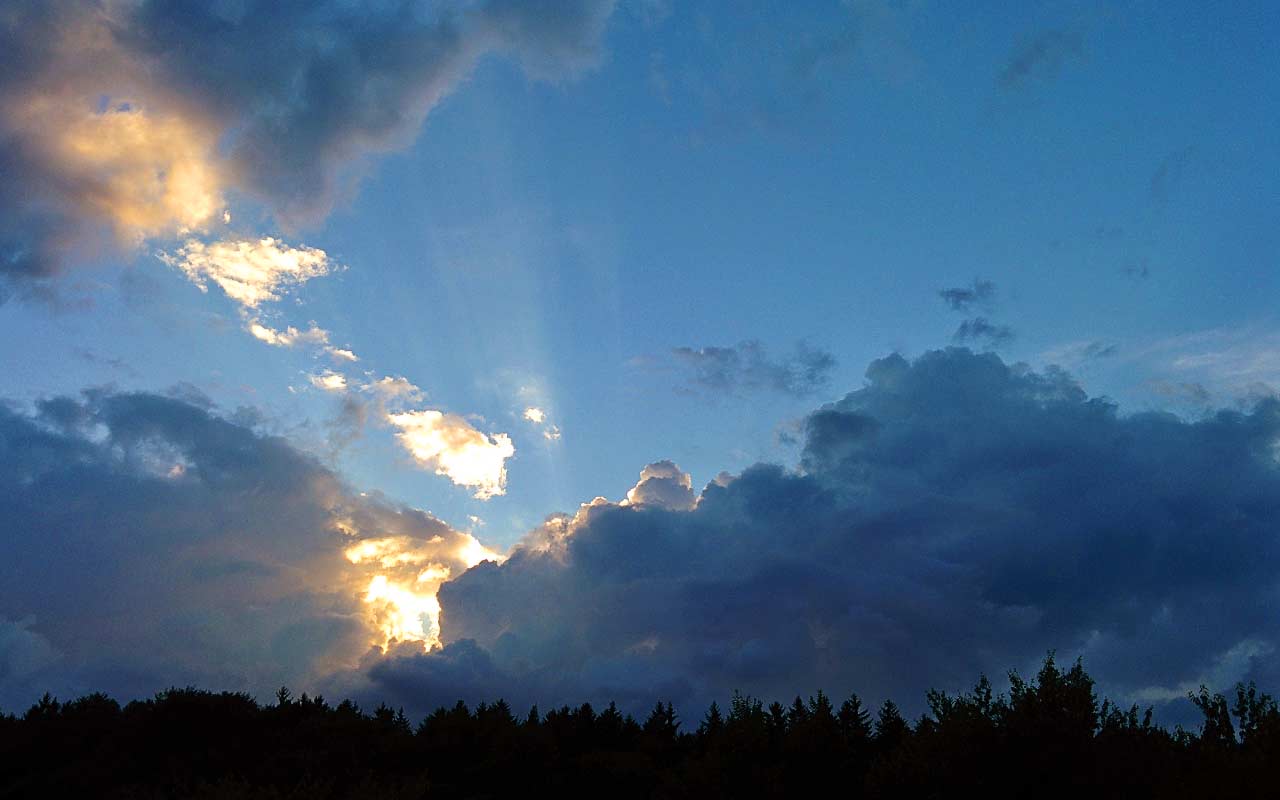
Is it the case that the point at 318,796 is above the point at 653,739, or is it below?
below

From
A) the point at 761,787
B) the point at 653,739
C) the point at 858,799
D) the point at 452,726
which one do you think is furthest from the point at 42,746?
the point at 858,799

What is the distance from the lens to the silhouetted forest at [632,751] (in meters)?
21.2

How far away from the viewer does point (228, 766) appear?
30.3 metres

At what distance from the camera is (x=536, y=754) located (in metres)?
32.1

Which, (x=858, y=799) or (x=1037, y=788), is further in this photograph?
(x=858, y=799)

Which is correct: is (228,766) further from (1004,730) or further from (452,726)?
(1004,730)

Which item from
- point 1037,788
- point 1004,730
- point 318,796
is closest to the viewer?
point 318,796

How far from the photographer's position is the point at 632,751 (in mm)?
35000

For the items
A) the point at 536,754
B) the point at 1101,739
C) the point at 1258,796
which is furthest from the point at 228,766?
the point at 1258,796

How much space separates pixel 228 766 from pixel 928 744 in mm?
22939

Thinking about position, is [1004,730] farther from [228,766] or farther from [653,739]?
[228,766]

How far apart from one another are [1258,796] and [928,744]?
808cm

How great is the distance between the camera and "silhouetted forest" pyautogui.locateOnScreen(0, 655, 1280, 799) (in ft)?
69.5

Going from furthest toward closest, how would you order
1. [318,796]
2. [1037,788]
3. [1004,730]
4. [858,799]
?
[858,799] < [1004,730] < [1037,788] < [318,796]
